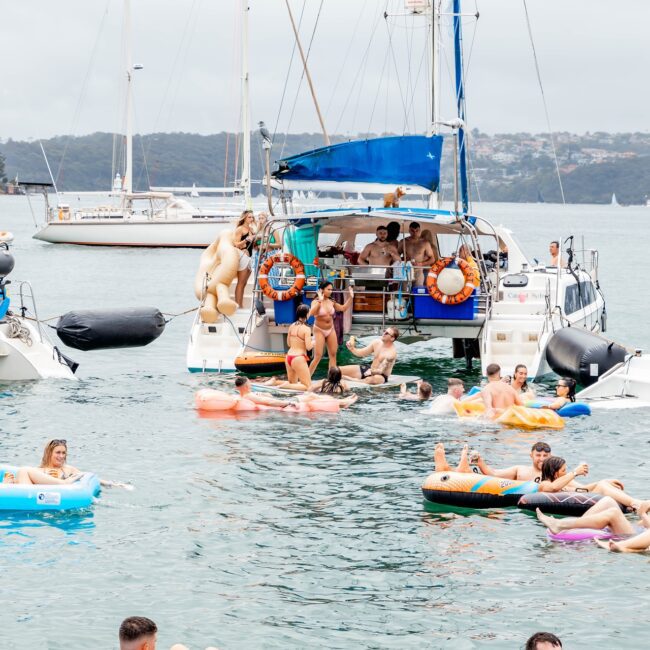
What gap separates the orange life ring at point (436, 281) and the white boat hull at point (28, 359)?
21.8 feet

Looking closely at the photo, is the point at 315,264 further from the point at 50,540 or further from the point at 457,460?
the point at 50,540

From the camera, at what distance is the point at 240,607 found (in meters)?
10.4

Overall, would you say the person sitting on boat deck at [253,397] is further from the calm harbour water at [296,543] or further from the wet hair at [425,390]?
the wet hair at [425,390]

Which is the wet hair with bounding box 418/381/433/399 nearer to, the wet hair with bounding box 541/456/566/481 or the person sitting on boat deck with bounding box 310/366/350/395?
the person sitting on boat deck with bounding box 310/366/350/395

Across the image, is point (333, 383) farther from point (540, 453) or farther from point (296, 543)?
point (296, 543)

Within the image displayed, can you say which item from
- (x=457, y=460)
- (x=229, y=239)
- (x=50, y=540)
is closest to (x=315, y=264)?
(x=229, y=239)

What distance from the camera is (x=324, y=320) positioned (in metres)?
20.5

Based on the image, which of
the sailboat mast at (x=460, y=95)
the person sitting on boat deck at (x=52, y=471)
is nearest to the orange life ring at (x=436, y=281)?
the sailboat mast at (x=460, y=95)

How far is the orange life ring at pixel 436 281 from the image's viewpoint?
67.9 ft

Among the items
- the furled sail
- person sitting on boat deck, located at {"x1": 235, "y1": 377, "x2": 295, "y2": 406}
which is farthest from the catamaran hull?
person sitting on boat deck, located at {"x1": 235, "y1": 377, "x2": 295, "y2": 406}

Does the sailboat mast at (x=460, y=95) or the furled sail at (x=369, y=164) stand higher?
the sailboat mast at (x=460, y=95)

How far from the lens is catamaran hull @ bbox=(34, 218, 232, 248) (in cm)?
7050

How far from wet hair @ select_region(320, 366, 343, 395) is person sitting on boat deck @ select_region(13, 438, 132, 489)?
21.3 ft

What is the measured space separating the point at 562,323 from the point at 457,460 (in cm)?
737
